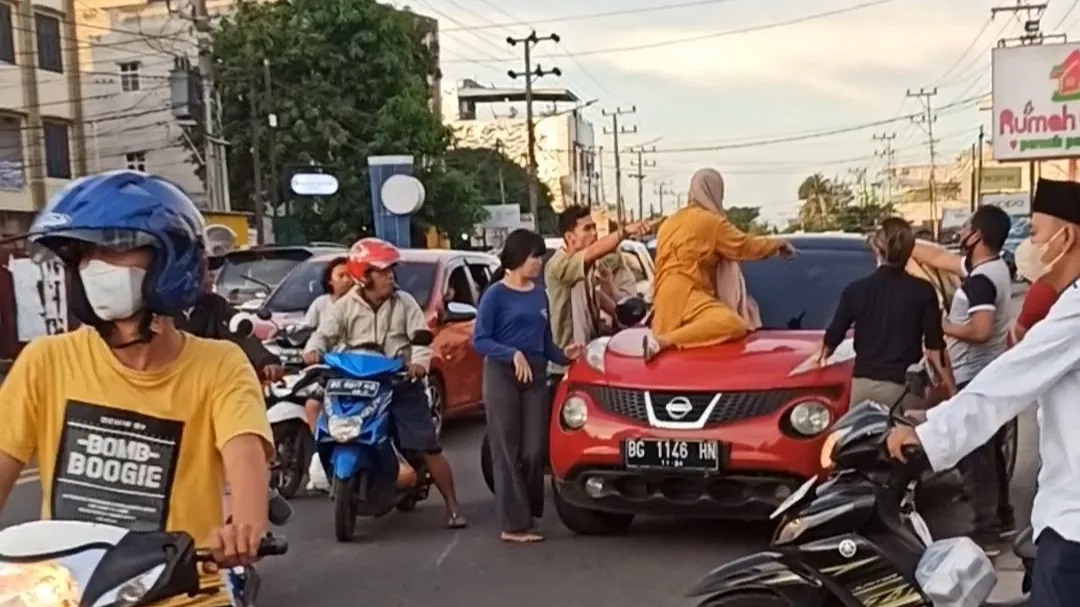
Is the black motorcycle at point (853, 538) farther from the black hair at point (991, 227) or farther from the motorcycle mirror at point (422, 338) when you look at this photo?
the motorcycle mirror at point (422, 338)

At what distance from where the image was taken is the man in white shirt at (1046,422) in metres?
3.06

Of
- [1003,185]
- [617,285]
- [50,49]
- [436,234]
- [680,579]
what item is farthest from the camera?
[1003,185]

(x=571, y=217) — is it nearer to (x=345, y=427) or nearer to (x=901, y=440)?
(x=345, y=427)

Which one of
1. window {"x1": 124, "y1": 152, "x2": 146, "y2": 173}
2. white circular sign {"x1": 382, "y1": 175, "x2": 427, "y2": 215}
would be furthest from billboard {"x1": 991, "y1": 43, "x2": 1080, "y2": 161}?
window {"x1": 124, "y1": 152, "x2": 146, "y2": 173}

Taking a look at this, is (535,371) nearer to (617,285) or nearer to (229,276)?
(617,285)

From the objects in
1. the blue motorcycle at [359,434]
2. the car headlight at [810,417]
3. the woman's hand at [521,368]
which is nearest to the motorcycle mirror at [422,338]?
the blue motorcycle at [359,434]

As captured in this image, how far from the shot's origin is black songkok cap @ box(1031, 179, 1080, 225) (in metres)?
3.75

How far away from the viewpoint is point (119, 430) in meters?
2.80

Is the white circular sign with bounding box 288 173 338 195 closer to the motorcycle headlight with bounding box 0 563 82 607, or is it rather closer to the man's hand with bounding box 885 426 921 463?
the man's hand with bounding box 885 426 921 463

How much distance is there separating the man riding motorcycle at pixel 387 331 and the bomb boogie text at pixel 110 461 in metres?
5.14

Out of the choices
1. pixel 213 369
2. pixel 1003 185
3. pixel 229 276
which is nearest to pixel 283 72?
pixel 229 276

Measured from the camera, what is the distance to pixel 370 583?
699cm

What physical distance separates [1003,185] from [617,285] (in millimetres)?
68090

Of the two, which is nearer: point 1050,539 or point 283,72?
point 1050,539
